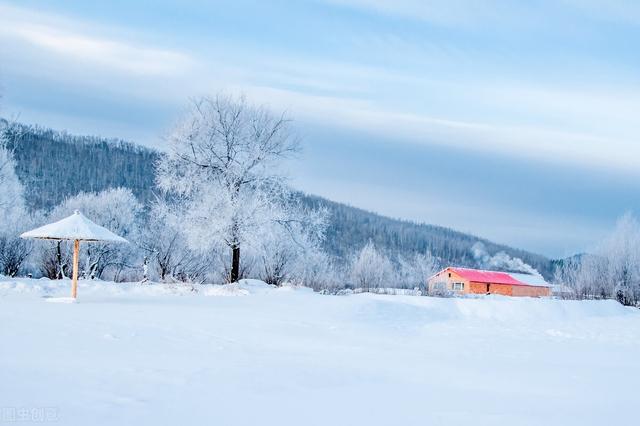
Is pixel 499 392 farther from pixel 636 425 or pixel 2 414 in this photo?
pixel 2 414

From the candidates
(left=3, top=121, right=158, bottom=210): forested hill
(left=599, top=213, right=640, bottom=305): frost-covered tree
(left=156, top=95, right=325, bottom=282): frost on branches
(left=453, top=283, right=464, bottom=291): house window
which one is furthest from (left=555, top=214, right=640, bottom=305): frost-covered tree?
(left=3, top=121, right=158, bottom=210): forested hill

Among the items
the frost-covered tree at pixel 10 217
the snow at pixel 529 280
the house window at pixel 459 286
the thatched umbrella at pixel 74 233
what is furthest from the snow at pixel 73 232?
the snow at pixel 529 280

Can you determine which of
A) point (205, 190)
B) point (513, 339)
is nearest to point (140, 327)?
point (513, 339)

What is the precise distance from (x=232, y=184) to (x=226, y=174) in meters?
0.57

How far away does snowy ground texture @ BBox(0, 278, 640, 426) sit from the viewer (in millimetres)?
7055

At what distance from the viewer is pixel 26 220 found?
39.6 meters

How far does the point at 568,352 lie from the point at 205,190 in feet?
50.6

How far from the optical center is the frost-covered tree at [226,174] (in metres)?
24.6

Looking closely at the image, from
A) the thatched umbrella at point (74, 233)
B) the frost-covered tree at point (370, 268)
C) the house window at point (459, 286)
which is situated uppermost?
the thatched umbrella at point (74, 233)

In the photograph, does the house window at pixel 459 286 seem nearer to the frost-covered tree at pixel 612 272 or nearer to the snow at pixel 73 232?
the frost-covered tree at pixel 612 272

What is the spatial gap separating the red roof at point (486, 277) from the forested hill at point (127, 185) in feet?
46.2

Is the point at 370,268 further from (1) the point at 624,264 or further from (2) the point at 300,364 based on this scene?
(2) the point at 300,364

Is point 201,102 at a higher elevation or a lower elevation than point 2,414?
higher

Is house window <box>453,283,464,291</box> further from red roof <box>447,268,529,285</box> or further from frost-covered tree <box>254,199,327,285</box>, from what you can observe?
frost-covered tree <box>254,199,327,285</box>
